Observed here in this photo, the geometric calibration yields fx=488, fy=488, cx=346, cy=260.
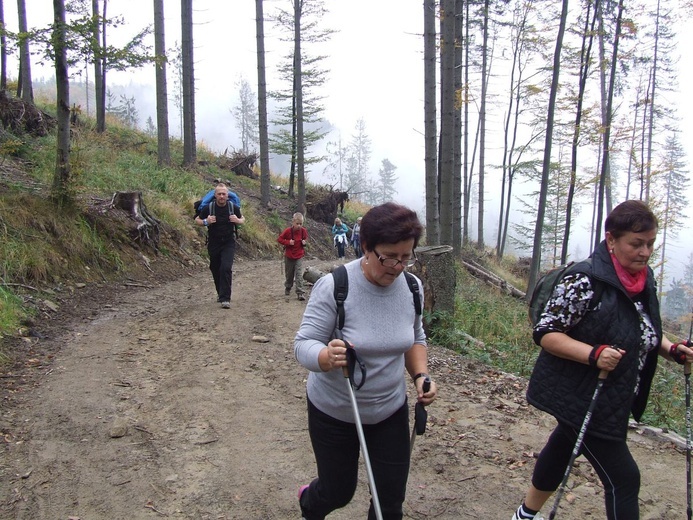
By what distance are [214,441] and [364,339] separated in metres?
2.57

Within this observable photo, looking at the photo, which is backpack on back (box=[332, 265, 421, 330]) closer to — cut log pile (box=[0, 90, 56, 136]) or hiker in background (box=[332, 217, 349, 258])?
cut log pile (box=[0, 90, 56, 136])

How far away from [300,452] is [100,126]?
62.6ft

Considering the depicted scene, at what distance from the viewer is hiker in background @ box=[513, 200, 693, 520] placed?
248cm

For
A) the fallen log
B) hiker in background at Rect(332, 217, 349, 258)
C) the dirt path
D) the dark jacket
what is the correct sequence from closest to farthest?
the dark jacket → the dirt path → the fallen log → hiker in background at Rect(332, 217, 349, 258)

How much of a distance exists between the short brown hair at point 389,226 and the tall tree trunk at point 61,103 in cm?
782

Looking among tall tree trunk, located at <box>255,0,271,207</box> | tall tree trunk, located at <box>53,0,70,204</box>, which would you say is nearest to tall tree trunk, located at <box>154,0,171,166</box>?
tall tree trunk, located at <box>255,0,271,207</box>

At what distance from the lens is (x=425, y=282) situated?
7500mm

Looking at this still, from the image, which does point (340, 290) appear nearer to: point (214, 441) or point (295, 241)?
point (214, 441)

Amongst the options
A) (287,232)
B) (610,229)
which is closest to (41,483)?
(610,229)

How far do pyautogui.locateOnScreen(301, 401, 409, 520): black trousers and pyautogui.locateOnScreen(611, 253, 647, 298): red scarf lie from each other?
4.32 ft

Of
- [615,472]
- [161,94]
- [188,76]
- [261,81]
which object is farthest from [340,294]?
[188,76]

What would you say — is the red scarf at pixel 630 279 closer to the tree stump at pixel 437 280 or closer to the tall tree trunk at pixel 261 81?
the tree stump at pixel 437 280

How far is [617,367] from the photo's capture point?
97.9 inches

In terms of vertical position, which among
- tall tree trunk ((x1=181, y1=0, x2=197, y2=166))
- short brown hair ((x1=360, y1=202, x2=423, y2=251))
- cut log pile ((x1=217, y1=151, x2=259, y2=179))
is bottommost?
short brown hair ((x1=360, y1=202, x2=423, y2=251))
